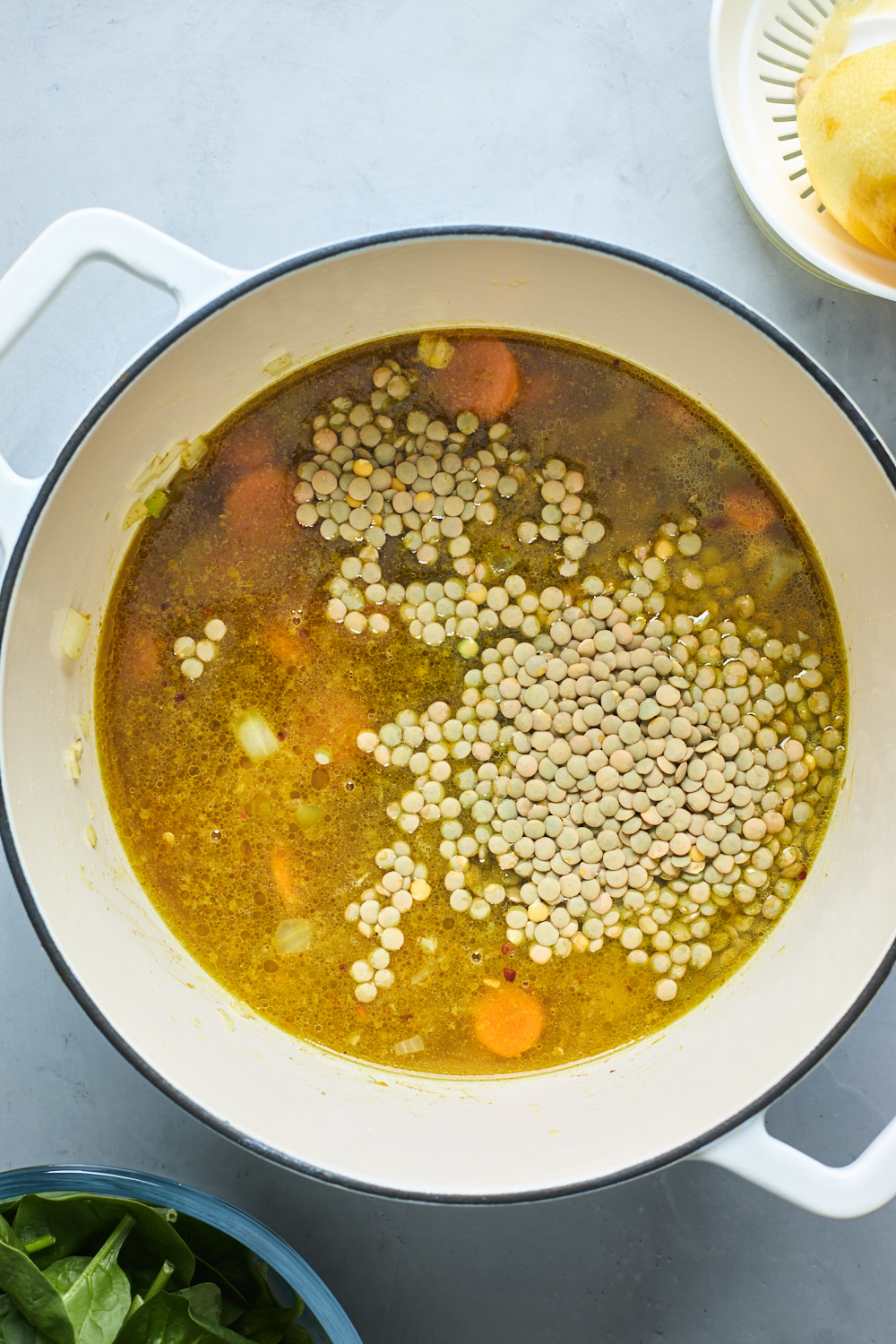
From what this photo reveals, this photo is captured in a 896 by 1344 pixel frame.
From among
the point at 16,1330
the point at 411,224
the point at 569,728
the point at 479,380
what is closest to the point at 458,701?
the point at 569,728

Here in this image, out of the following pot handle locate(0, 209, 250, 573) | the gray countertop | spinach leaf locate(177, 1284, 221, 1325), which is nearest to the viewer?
pot handle locate(0, 209, 250, 573)

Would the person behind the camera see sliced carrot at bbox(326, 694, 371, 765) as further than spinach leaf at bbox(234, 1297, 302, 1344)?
Yes

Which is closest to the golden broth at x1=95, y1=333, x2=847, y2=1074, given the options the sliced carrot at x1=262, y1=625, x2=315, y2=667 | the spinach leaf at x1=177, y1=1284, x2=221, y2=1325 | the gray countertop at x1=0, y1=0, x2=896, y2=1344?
the sliced carrot at x1=262, y1=625, x2=315, y2=667

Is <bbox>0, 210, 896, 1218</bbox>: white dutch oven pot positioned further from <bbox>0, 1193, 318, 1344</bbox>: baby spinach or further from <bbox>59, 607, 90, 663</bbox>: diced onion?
<bbox>0, 1193, 318, 1344</bbox>: baby spinach

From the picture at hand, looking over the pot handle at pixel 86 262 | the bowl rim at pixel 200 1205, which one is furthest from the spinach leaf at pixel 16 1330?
the pot handle at pixel 86 262

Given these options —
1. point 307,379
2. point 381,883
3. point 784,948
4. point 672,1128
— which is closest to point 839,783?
point 784,948

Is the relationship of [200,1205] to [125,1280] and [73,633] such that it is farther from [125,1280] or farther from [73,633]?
[73,633]
